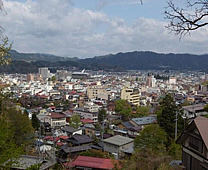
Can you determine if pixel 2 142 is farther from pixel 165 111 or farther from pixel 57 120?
pixel 57 120

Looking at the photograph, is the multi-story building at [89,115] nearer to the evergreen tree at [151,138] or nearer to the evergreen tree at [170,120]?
the evergreen tree at [170,120]

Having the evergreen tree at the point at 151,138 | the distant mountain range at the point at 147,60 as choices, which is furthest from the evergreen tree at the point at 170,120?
the distant mountain range at the point at 147,60

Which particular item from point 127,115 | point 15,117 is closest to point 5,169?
point 15,117

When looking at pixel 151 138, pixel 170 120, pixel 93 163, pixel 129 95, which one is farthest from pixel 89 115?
pixel 151 138

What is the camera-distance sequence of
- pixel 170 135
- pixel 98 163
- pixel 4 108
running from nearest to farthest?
pixel 4 108
pixel 98 163
pixel 170 135

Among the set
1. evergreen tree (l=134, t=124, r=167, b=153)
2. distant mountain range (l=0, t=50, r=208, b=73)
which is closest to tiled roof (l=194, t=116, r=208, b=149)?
evergreen tree (l=134, t=124, r=167, b=153)

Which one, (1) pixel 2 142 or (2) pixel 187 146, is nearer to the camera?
(1) pixel 2 142

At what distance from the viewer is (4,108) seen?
117 inches

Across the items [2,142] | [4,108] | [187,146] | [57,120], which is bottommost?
[57,120]

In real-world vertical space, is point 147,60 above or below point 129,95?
above

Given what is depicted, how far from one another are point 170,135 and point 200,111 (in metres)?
7.83

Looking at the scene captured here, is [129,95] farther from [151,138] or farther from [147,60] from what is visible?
[147,60]

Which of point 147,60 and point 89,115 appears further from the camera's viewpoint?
point 147,60

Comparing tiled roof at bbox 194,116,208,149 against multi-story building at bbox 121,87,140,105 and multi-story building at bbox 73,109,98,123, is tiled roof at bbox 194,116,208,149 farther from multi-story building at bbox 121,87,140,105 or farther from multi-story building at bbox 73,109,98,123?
multi-story building at bbox 121,87,140,105
